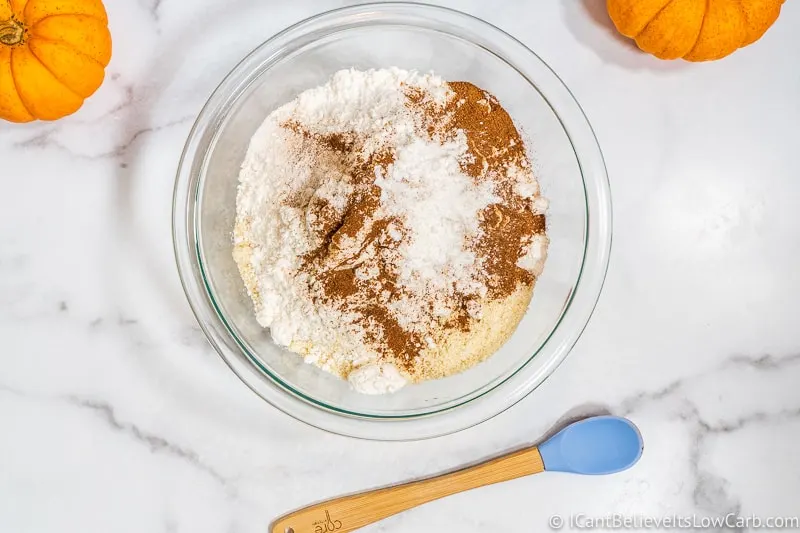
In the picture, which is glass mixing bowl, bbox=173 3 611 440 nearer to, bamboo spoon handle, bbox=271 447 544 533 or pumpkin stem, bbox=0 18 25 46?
bamboo spoon handle, bbox=271 447 544 533

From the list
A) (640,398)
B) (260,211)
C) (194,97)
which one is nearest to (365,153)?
(260,211)

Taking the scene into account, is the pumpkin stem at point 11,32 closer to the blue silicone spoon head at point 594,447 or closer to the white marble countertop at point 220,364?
the white marble countertop at point 220,364

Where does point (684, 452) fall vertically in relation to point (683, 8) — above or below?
below

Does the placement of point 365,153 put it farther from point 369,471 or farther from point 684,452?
point 684,452

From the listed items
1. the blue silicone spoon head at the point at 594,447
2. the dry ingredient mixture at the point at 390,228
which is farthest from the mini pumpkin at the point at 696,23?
the blue silicone spoon head at the point at 594,447

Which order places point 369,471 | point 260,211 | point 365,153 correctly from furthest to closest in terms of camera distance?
point 369,471, point 260,211, point 365,153

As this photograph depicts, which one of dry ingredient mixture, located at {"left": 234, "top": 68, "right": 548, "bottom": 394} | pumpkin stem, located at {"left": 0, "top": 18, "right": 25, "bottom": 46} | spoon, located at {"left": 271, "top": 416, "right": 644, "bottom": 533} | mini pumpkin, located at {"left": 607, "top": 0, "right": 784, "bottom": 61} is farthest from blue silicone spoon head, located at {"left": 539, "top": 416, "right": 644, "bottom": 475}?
pumpkin stem, located at {"left": 0, "top": 18, "right": 25, "bottom": 46}

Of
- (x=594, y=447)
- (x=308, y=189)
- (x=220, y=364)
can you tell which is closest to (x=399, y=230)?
(x=308, y=189)
